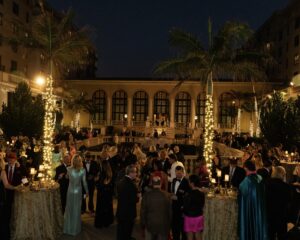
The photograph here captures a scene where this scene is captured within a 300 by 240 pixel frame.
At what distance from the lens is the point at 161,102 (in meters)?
52.6

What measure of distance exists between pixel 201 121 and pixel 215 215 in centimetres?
4534

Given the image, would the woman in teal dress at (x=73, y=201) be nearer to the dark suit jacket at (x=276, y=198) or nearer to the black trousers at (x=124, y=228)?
the black trousers at (x=124, y=228)

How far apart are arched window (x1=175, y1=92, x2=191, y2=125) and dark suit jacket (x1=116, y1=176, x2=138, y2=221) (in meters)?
45.6

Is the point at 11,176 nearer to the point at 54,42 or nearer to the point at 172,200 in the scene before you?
the point at 172,200

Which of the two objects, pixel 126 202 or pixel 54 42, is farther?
pixel 54 42

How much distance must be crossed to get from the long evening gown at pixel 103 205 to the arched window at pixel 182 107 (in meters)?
43.4

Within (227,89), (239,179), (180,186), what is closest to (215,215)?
(180,186)

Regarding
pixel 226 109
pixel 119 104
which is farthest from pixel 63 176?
pixel 119 104

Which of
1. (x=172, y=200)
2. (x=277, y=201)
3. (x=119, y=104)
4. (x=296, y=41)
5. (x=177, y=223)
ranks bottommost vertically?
(x=177, y=223)

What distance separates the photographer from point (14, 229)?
7840 millimetres

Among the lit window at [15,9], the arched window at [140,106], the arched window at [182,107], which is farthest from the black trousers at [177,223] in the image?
the arched window at [140,106]

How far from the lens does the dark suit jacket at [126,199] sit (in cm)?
685

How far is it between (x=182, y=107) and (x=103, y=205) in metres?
44.5

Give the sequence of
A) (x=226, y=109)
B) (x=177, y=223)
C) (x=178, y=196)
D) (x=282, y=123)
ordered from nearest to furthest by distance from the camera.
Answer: (x=178, y=196) → (x=177, y=223) → (x=282, y=123) → (x=226, y=109)
